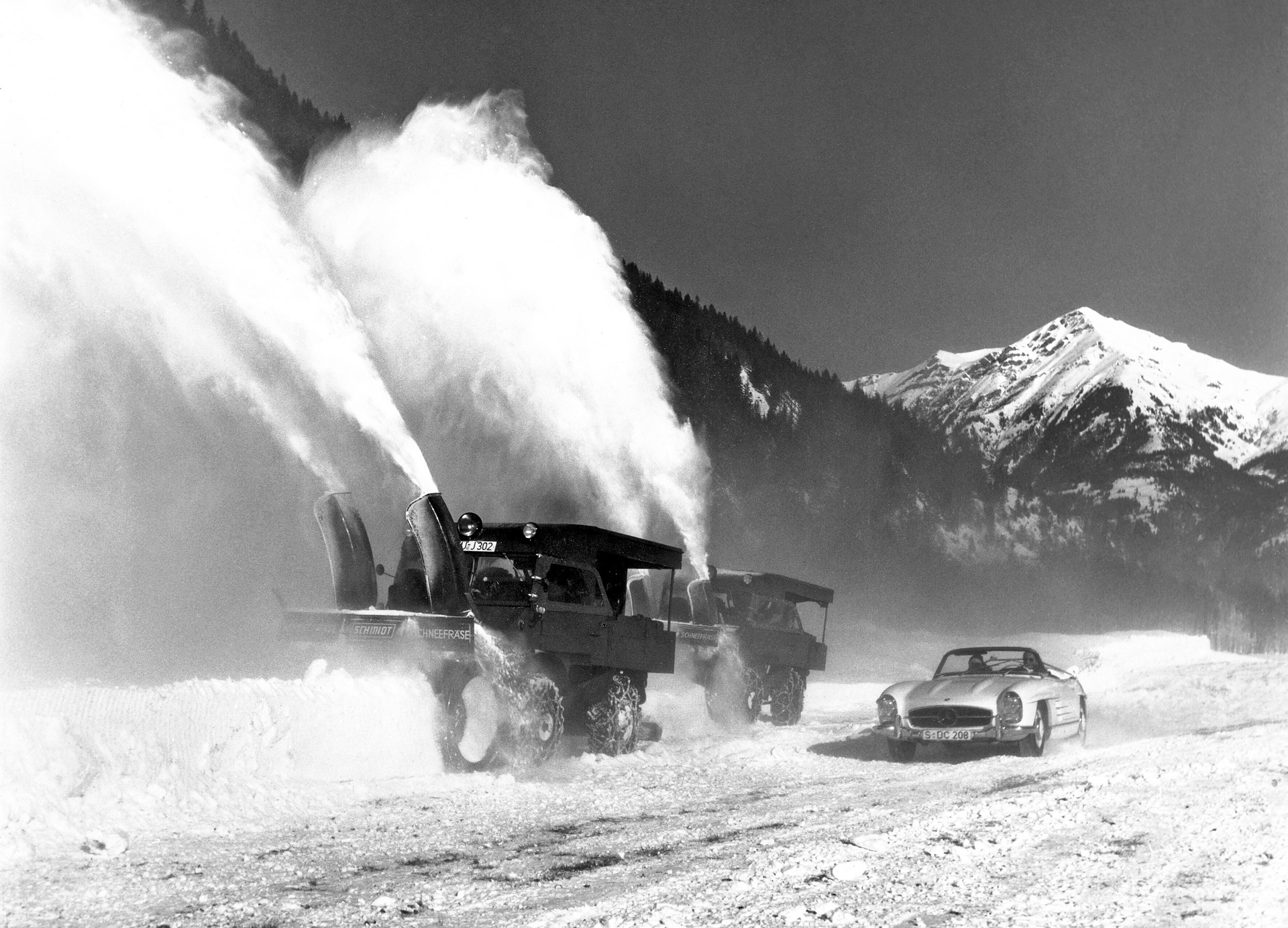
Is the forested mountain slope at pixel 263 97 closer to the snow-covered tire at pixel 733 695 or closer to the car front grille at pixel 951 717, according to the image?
the snow-covered tire at pixel 733 695

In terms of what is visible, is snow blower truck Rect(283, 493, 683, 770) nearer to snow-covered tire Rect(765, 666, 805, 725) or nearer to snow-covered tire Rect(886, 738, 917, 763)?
snow-covered tire Rect(886, 738, 917, 763)

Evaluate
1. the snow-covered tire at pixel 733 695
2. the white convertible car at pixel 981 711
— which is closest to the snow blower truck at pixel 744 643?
the snow-covered tire at pixel 733 695

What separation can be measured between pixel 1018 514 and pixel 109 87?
12374 centimetres

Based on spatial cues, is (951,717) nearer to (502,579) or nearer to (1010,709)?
(1010,709)

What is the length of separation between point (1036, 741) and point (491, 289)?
67.2ft

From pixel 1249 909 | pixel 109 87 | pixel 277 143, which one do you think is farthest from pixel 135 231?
pixel 277 143

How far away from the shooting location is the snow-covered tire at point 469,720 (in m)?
11.5

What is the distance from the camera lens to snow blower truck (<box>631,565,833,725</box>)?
17531mm

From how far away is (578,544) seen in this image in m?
13.7

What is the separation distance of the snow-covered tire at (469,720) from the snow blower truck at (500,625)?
1 centimetres

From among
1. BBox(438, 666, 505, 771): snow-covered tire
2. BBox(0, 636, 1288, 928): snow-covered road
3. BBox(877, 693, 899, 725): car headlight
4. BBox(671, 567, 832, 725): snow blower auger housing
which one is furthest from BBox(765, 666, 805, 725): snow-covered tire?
BBox(438, 666, 505, 771): snow-covered tire

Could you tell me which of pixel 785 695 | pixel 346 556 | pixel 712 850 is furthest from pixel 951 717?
pixel 346 556

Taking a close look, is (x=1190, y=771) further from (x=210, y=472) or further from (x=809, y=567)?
(x=809, y=567)

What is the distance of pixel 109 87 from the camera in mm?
15055
